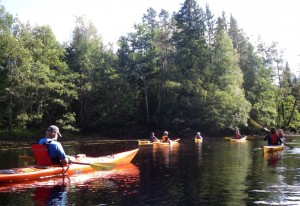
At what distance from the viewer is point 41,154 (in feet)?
43.2

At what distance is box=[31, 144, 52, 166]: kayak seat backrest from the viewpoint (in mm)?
12773

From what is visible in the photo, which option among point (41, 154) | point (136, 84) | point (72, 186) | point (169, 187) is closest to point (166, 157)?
point (41, 154)

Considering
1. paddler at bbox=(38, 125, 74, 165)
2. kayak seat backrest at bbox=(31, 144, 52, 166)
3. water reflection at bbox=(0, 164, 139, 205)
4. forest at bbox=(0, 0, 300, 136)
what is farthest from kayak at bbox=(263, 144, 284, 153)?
forest at bbox=(0, 0, 300, 136)

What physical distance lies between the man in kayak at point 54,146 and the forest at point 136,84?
27.1m

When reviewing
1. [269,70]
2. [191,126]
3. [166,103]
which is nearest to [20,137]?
[166,103]

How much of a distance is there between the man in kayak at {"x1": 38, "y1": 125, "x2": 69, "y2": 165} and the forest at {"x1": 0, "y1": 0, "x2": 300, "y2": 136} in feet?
88.8

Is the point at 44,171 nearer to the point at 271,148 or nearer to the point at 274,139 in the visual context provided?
the point at 271,148

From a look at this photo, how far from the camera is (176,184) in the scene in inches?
464

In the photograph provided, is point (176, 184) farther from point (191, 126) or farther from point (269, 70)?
point (269, 70)

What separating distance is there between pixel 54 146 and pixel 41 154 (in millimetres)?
773

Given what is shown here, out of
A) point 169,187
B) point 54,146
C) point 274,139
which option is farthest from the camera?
point 274,139

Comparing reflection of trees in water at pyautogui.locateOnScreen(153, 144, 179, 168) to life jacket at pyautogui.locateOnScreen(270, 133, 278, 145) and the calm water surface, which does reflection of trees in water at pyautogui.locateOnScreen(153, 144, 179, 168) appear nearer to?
the calm water surface

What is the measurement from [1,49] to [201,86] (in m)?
25.7

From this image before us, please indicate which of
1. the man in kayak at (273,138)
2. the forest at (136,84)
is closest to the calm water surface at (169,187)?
the man in kayak at (273,138)
